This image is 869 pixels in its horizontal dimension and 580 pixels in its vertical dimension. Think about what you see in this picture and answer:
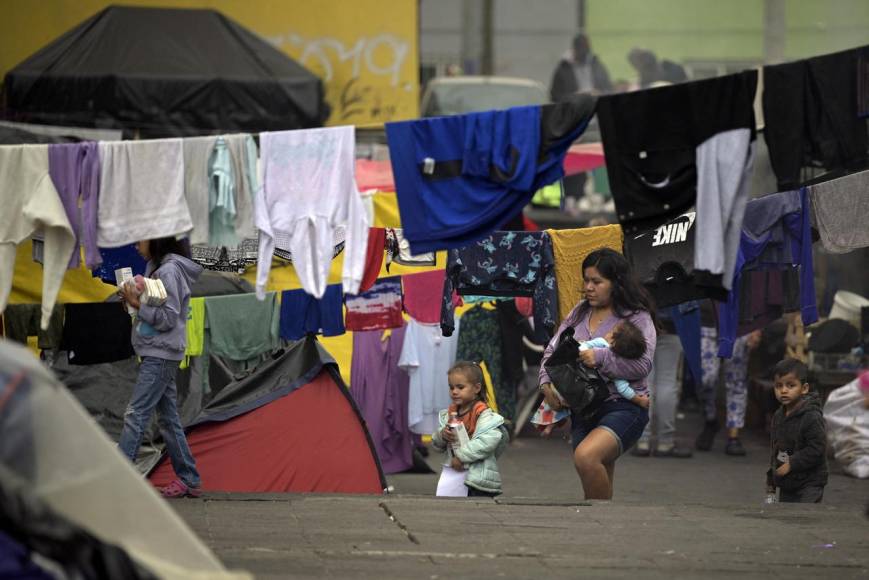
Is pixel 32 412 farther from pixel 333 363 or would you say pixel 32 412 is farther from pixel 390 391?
pixel 390 391

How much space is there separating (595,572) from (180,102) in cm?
926

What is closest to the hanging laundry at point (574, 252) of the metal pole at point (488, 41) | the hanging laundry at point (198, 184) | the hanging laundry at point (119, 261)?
the hanging laundry at point (198, 184)

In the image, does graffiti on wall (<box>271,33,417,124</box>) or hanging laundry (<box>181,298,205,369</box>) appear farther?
graffiti on wall (<box>271,33,417,124</box>)

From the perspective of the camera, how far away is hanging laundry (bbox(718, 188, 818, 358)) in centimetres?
922

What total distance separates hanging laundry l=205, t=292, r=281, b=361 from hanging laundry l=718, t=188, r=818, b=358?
372 cm

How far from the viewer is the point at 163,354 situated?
8.16 metres

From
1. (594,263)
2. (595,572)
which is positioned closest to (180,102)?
(594,263)

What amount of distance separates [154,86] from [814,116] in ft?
26.6

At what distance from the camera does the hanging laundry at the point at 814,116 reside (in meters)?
7.79

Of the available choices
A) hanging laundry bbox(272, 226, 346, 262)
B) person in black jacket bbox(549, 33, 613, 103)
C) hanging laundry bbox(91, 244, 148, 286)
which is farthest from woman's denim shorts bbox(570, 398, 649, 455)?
person in black jacket bbox(549, 33, 613, 103)

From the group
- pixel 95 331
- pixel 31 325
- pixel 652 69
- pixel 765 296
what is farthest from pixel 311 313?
pixel 652 69

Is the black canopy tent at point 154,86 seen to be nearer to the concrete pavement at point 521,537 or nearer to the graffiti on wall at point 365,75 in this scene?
the graffiti on wall at point 365,75

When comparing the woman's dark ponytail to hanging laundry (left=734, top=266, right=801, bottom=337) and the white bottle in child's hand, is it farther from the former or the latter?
hanging laundry (left=734, top=266, right=801, bottom=337)

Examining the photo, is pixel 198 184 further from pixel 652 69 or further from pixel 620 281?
→ pixel 652 69
